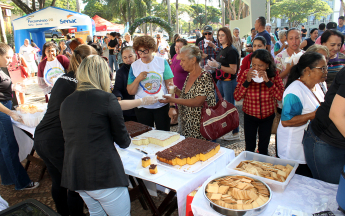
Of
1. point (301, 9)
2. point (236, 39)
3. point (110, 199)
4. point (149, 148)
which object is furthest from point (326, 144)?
point (301, 9)

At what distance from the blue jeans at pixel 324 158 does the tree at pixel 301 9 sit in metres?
44.3

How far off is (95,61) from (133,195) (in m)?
1.36

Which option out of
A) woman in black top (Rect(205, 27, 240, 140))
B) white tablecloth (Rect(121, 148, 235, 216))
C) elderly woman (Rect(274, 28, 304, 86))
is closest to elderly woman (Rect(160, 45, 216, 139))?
white tablecloth (Rect(121, 148, 235, 216))

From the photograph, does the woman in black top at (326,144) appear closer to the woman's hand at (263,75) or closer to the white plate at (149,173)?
the woman's hand at (263,75)

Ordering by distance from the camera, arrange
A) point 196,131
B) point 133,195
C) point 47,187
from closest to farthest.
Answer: point 133,195
point 196,131
point 47,187

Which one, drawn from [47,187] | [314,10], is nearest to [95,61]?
[47,187]

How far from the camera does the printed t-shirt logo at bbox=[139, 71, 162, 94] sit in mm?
2885

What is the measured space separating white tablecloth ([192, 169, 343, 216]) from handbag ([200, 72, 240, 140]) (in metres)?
0.89

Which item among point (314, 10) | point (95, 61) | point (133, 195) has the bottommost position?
point (133, 195)

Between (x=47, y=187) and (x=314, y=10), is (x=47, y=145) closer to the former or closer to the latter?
(x=47, y=187)

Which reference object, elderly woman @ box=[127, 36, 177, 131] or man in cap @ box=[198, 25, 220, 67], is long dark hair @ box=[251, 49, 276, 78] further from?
man in cap @ box=[198, 25, 220, 67]

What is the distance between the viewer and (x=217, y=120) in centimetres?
243

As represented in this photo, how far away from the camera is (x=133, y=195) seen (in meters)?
2.27

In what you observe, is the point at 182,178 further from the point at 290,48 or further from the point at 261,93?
the point at 290,48
